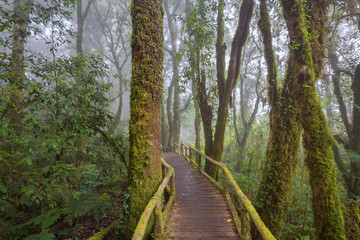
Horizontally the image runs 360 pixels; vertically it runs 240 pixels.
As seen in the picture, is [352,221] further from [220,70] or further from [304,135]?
[220,70]

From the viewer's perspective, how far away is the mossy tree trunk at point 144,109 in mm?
3977

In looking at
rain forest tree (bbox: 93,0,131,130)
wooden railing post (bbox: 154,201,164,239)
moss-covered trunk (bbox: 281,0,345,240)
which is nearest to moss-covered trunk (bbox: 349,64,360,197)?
moss-covered trunk (bbox: 281,0,345,240)

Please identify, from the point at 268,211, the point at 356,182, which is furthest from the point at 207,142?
the point at 356,182

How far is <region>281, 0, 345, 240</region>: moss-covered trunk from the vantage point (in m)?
3.46

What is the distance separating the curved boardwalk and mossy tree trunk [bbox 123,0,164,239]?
1.14 meters

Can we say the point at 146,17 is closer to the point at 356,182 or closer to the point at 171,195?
the point at 171,195

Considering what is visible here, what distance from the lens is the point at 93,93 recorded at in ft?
17.3

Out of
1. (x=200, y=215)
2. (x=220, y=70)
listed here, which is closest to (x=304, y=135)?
(x=200, y=215)

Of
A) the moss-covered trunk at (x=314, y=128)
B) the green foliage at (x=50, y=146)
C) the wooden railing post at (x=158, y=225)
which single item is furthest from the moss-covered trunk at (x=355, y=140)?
the green foliage at (x=50, y=146)

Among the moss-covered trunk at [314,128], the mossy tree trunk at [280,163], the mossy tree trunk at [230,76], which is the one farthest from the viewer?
the mossy tree trunk at [230,76]

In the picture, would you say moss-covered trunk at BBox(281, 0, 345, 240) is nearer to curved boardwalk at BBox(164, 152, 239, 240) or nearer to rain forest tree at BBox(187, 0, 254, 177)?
curved boardwalk at BBox(164, 152, 239, 240)

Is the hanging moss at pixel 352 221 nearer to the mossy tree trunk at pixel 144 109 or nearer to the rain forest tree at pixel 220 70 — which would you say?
the rain forest tree at pixel 220 70

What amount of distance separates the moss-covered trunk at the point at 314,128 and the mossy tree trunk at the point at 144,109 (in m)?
3.62

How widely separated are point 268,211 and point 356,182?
630cm
